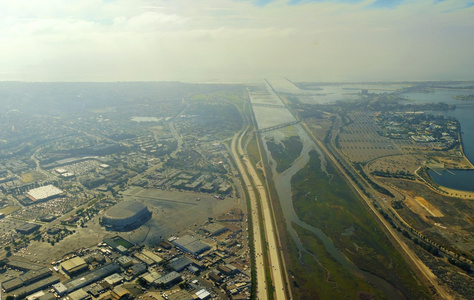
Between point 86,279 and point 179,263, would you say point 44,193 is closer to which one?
point 86,279

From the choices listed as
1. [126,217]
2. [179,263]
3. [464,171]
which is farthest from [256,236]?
[464,171]

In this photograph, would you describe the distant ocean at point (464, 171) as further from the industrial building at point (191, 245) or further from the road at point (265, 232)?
the industrial building at point (191, 245)

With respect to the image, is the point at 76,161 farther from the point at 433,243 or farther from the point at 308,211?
the point at 433,243

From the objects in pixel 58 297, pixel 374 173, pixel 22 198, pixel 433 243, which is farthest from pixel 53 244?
pixel 374 173

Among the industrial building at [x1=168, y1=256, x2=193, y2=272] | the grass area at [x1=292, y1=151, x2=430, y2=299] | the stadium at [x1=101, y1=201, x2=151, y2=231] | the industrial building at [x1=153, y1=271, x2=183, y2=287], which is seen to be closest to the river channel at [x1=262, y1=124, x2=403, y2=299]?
the grass area at [x1=292, y1=151, x2=430, y2=299]

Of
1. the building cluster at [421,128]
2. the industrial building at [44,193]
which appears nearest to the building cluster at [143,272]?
the industrial building at [44,193]
